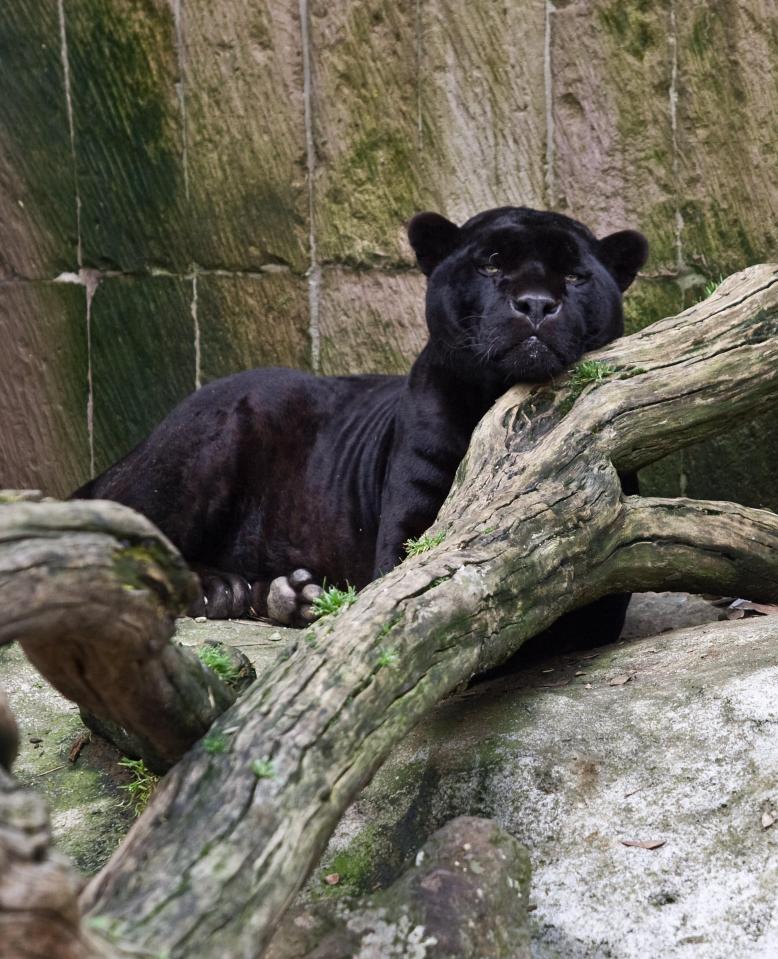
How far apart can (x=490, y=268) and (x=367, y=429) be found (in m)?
1.18

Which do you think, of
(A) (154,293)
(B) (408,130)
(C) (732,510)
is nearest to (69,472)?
(A) (154,293)

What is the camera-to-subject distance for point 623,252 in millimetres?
4855

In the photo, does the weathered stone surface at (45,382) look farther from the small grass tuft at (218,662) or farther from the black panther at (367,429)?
the small grass tuft at (218,662)

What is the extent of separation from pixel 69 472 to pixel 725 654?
430cm

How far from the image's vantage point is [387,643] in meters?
2.83

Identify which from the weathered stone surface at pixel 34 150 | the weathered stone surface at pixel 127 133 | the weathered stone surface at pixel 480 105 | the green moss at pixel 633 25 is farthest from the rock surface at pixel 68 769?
the weathered stone surface at pixel 34 150

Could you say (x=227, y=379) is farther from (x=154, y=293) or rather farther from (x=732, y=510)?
(x=732, y=510)

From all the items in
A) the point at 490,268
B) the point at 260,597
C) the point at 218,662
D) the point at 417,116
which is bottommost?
the point at 260,597

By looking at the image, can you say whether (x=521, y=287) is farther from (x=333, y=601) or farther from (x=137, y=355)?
(x=137, y=355)

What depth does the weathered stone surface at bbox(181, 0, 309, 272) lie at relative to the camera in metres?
6.32

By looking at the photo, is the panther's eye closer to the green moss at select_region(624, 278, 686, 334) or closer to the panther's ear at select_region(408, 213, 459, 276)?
the panther's ear at select_region(408, 213, 459, 276)

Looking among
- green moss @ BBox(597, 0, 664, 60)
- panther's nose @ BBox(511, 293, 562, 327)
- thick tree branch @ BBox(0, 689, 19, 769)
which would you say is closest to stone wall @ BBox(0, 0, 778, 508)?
green moss @ BBox(597, 0, 664, 60)

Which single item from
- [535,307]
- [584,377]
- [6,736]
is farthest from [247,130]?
[6,736]

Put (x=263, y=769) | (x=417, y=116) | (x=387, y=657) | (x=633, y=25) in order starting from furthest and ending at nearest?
(x=417, y=116) → (x=633, y=25) → (x=387, y=657) → (x=263, y=769)
